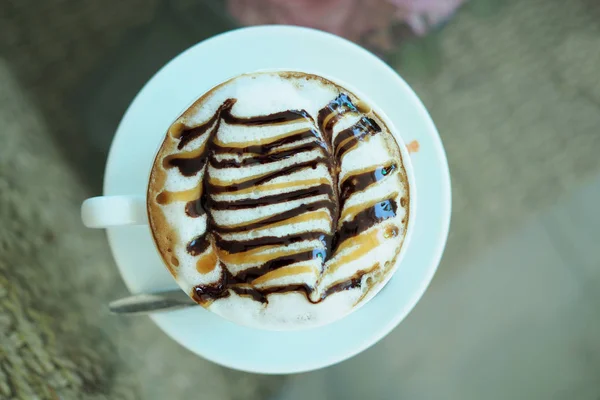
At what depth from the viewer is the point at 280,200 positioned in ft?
2.06

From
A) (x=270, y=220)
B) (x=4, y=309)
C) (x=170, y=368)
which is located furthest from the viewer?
(x=170, y=368)

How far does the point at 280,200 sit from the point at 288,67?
0.89ft

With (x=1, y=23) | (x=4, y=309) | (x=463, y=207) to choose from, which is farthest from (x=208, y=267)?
(x=1, y=23)

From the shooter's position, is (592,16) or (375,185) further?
(592,16)

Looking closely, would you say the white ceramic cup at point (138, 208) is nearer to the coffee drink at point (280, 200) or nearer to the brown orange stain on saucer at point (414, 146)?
the coffee drink at point (280, 200)

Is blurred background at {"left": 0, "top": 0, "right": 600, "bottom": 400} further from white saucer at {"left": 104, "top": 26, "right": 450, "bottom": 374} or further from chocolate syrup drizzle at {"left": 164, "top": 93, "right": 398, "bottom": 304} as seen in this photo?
chocolate syrup drizzle at {"left": 164, "top": 93, "right": 398, "bottom": 304}

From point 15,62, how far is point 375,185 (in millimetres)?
823

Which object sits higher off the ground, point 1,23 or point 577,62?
point 1,23

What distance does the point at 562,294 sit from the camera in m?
1.10

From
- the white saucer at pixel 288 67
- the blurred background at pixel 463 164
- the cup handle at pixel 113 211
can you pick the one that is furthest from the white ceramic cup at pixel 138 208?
the blurred background at pixel 463 164

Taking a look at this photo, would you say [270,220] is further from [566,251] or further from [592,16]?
[592,16]

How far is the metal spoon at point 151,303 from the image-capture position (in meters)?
0.76

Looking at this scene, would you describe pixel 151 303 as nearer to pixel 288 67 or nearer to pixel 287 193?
pixel 287 193

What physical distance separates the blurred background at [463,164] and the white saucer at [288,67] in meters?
0.26
